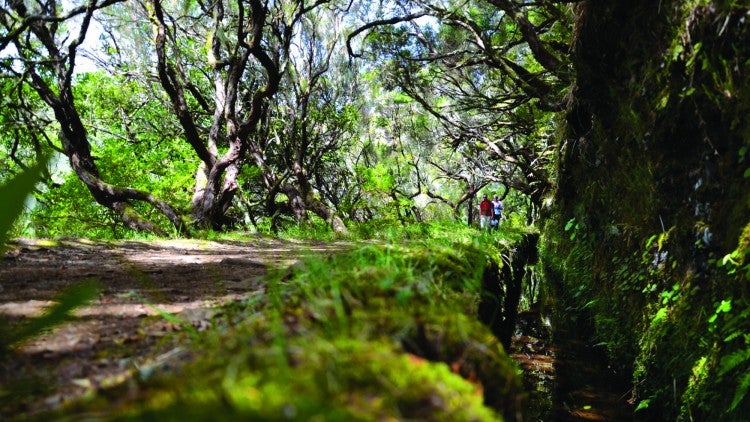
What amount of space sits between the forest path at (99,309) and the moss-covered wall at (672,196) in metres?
3.17

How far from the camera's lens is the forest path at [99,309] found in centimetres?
139

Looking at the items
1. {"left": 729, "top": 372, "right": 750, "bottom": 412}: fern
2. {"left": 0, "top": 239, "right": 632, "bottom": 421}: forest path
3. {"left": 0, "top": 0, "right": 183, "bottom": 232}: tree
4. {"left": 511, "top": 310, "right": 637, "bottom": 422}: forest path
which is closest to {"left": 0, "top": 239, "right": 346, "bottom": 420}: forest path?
{"left": 0, "top": 239, "right": 632, "bottom": 421}: forest path

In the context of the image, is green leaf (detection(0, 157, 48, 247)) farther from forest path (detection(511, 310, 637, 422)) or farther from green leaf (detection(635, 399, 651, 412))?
green leaf (detection(635, 399, 651, 412))

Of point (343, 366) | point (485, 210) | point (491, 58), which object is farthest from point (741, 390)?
point (485, 210)

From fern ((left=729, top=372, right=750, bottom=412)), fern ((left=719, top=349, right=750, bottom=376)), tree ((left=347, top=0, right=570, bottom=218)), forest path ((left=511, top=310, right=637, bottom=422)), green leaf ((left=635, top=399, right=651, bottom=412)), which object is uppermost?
tree ((left=347, top=0, right=570, bottom=218))

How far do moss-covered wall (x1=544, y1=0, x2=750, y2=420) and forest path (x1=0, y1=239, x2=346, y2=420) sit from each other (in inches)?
125

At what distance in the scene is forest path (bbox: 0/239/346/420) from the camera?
54.6 inches

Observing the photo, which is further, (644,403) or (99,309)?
(644,403)

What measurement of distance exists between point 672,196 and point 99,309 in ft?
16.1

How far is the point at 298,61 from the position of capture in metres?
16.9

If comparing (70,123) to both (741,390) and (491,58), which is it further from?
(741,390)

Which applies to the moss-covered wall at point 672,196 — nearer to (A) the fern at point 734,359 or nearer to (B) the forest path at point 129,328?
(A) the fern at point 734,359

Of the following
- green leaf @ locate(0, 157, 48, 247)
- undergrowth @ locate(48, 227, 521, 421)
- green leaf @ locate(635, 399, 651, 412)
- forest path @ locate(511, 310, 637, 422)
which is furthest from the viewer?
forest path @ locate(511, 310, 637, 422)

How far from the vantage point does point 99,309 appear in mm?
2359
